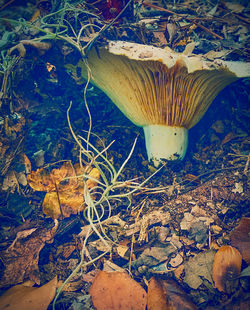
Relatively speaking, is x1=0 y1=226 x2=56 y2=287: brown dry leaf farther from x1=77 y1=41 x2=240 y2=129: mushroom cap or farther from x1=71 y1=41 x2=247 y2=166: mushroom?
x1=77 y1=41 x2=240 y2=129: mushroom cap

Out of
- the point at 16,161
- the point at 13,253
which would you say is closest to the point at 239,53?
the point at 16,161

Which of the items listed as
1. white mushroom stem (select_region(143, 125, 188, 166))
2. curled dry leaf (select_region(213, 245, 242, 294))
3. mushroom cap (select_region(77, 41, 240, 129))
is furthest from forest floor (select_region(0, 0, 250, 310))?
mushroom cap (select_region(77, 41, 240, 129))

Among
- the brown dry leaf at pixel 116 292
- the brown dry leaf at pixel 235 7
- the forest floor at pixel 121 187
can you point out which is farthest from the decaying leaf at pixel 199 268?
the brown dry leaf at pixel 235 7

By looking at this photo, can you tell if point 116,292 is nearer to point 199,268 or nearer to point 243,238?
point 199,268

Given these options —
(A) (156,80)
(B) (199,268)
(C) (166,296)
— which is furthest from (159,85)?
(C) (166,296)

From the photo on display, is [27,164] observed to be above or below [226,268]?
above
